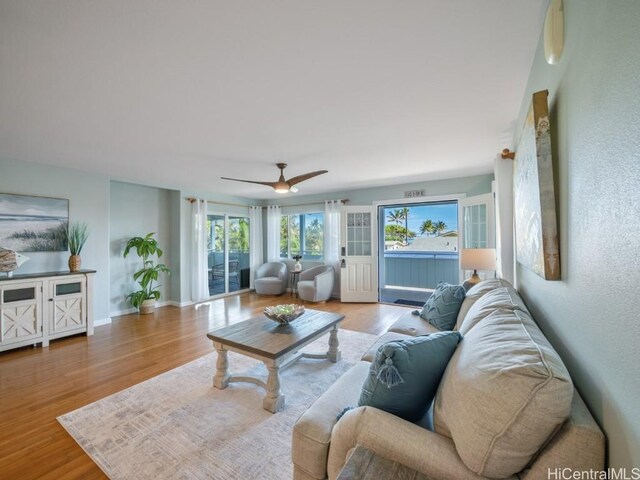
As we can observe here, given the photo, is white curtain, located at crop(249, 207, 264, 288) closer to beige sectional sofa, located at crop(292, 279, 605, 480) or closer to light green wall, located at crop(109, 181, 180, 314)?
light green wall, located at crop(109, 181, 180, 314)

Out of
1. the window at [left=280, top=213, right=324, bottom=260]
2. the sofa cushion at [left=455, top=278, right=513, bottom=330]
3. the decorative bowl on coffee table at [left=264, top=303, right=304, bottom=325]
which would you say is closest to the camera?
the sofa cushion at [left=455, top=278, right=513, bottom=330]

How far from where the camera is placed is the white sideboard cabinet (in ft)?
10.6

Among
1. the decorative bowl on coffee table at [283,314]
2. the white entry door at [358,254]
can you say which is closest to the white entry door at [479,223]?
the white entry door at [358,254]

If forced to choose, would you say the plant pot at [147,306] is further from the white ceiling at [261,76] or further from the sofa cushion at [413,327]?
the sofa cushion at [413,327]

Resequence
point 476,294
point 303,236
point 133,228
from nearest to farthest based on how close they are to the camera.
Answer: point 476,294
point 133,228
point 303,236

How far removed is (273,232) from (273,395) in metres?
5.19

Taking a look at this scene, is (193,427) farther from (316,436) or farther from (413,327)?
(413,327)

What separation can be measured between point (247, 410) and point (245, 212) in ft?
17.6

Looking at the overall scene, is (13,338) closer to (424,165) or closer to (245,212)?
(245,212)

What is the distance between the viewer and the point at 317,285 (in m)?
5.66

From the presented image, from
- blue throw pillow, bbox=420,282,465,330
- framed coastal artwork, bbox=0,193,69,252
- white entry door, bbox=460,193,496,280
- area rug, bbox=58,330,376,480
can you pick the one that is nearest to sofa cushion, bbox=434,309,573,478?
area rug, bbox=58,330,376,480

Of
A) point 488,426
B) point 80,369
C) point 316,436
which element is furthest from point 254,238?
point 488,426

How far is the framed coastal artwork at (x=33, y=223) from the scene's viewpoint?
3514 mm

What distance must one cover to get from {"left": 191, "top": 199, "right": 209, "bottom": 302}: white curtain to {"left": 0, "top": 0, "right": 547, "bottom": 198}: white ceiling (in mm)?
2440
